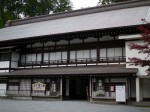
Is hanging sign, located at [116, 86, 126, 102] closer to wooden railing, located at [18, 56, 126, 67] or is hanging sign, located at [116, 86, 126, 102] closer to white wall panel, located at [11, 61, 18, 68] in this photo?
wooden railing, located at [18, 56, 126, 67]

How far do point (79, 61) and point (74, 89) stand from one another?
136 inches

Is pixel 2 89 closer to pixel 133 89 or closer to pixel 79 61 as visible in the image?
pixel 79 61

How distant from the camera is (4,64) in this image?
1123 inches

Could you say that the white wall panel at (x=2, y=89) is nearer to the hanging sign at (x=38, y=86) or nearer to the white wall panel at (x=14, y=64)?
the white wall panel at (x=14, y=64)

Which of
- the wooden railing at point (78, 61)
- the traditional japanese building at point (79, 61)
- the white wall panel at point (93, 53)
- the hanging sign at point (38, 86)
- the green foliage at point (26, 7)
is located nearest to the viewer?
the traditional japanese building at point (79, 61)

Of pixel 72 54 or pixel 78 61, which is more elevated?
pixel 72 54

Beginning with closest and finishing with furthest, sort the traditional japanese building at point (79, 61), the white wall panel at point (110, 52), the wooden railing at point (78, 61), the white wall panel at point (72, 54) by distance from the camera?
the traditional japanese building at point (79, 61)
the wooden railing at point (78, 61)
the white wall panel at point (110, 52)
the white wall panel at point (72, 54)

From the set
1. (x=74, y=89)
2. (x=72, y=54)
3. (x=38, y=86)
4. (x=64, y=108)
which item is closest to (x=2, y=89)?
(x=38, y=86)

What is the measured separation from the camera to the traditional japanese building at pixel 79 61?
2148cm

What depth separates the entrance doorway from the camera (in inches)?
988

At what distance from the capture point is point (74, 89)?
26641 mm

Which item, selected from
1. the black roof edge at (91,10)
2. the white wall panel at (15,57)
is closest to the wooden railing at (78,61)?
the white wall panel at (15,57)

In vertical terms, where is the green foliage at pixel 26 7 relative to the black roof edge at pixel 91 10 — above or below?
above

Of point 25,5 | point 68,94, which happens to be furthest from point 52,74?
point 25,5
